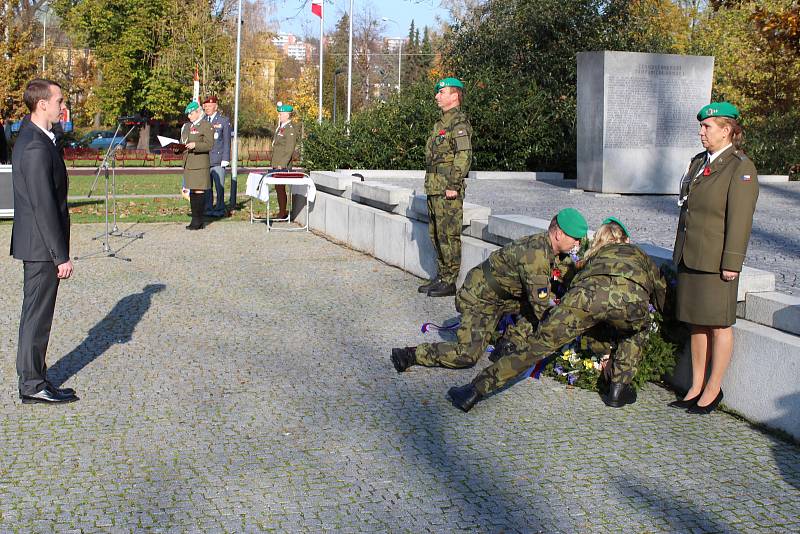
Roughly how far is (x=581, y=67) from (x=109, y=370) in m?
11.2

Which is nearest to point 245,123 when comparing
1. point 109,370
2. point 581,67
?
point 581,67

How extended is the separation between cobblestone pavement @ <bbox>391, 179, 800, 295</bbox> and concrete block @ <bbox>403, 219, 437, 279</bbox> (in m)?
1.87

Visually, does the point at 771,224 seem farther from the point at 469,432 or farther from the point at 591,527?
the point at 591,527

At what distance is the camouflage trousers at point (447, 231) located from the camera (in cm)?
962

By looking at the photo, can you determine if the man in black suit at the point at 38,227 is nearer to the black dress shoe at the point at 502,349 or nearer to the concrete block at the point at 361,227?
the black dress shoe at the point at 502,349

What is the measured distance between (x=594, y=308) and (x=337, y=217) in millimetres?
8854

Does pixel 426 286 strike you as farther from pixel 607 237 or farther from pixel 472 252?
pixel 607 237

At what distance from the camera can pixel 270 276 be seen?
36.7ft

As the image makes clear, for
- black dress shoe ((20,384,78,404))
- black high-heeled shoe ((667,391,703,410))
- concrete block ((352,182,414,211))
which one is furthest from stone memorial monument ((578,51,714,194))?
black dress shoe ((20,384,78,404))

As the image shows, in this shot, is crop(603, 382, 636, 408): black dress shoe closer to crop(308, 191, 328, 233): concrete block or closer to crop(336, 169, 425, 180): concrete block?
crop(308, 191, 328, 233): concrete block

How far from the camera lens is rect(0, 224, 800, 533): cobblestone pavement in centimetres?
450

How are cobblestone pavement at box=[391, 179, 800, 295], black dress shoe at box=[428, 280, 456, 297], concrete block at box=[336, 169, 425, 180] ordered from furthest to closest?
concrete block at box=[336, 169, 425, 180], black dress shoe at box=[428, 280, 456, 297], cobblestone pavement at box=[391, 179, 800, 295]

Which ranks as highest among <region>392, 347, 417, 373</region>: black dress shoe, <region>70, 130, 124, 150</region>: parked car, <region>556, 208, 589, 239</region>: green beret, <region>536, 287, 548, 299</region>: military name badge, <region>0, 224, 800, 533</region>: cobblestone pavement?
<region>70, 130, 124, 150</region>: parked car

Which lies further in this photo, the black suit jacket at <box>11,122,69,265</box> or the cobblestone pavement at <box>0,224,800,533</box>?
the black suit jacket at <box>11,122,69,265</box>
